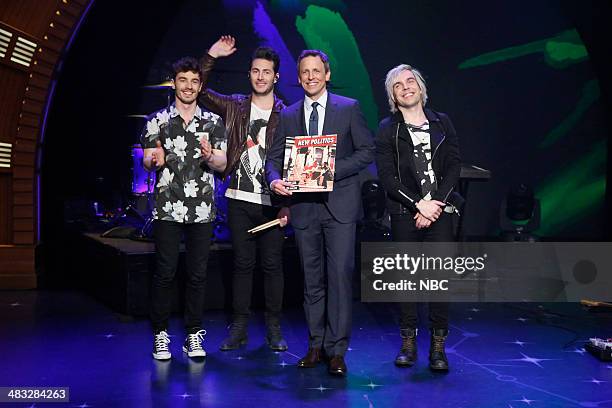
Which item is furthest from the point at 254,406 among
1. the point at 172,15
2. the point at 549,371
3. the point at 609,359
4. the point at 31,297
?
the point at 172,15

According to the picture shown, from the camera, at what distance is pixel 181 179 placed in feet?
12.9

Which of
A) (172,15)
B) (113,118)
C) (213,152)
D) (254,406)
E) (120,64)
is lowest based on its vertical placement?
(254,406)

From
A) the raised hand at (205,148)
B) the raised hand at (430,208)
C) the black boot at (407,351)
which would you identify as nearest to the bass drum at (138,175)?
the raised hand at (205,148)

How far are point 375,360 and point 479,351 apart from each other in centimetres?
65

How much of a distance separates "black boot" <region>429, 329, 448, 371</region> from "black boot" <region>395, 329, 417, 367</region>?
111mm

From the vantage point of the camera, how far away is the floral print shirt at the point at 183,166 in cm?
390

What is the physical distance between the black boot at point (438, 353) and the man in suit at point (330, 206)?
0.47m

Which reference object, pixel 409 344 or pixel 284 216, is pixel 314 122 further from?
pixel 409 344

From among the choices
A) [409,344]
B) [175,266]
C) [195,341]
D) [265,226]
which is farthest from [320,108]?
[195,341]

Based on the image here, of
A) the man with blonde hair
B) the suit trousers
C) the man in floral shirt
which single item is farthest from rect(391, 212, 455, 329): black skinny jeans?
the man in floral shirt

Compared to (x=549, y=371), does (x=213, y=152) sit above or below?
above

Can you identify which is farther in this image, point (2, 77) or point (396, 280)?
point (2, 77)

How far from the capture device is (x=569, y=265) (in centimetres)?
723

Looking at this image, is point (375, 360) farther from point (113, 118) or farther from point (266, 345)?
point (113, 118)
